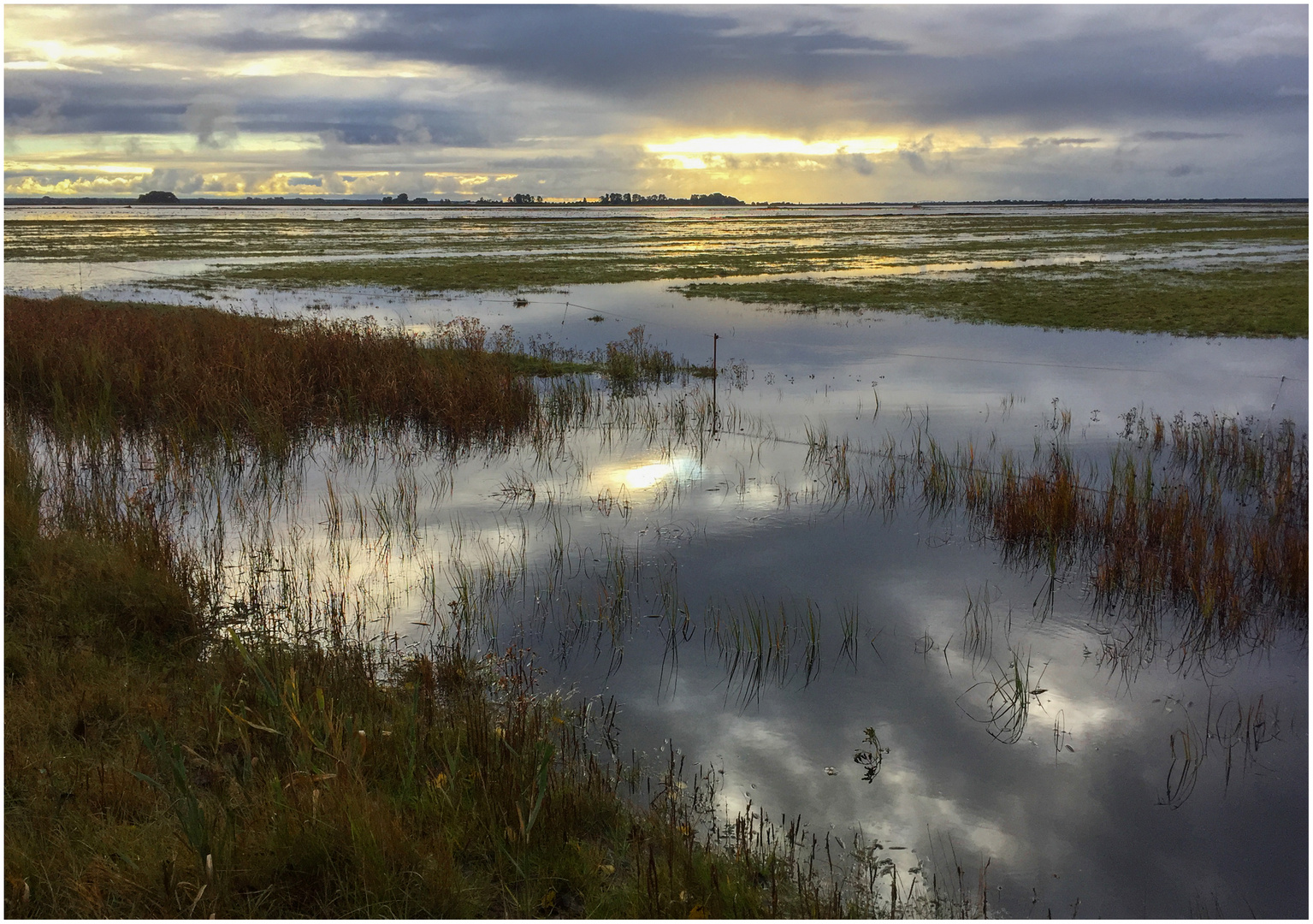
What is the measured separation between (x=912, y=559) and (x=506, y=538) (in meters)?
5.02

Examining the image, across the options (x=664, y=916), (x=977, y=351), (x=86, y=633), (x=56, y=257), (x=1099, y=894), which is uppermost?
(x=56, y=257)

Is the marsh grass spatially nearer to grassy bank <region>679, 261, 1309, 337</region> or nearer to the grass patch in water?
grassy bank <region>679, 261, 1309, 337</region>

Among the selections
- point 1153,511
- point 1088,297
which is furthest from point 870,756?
point 1088,297

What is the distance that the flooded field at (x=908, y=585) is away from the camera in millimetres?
6141

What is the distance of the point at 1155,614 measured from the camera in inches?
353

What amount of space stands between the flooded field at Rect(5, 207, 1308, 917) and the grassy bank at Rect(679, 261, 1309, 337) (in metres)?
6.22

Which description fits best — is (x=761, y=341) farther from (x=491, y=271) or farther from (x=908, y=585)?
(x=491, y=271)

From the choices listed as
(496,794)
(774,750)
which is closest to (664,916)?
(496,794)

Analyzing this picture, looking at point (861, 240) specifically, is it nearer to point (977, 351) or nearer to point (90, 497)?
point (977, 351)

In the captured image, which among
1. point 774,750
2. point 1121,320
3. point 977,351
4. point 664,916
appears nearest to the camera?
point 664,916

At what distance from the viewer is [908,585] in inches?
391

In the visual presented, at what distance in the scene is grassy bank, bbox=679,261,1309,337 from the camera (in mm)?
27766

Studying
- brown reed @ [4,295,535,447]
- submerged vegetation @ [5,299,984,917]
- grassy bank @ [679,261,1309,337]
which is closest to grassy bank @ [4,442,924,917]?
submerged vegetation @ [5,299,984,917]

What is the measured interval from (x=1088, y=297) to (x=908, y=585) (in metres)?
28.7
